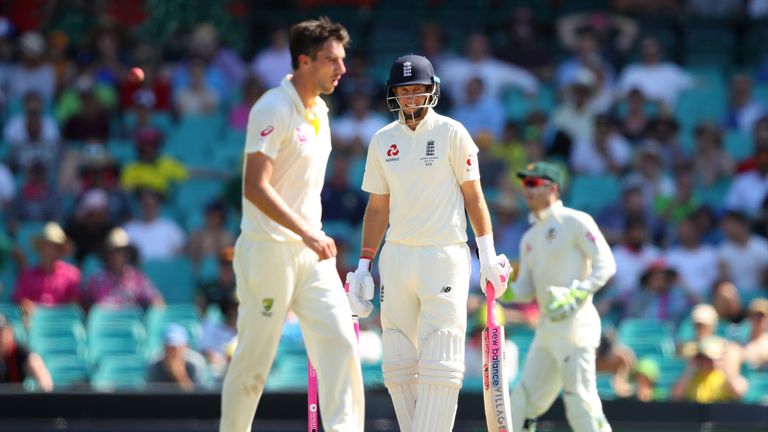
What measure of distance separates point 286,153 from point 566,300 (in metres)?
2.40

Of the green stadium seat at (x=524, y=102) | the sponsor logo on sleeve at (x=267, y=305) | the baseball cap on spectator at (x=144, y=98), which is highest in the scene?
the green stadium seat at (x=524, y=102)

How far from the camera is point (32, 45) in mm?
17438

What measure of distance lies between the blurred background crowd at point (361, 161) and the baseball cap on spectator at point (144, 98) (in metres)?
0.06

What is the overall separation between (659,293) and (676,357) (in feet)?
2.92

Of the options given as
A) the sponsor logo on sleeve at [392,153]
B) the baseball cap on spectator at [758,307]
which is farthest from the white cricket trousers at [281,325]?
the baseball cap on spectator at [758,307]

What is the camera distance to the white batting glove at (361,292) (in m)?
8.47

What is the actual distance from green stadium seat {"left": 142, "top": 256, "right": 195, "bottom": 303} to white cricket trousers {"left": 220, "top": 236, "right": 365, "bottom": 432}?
6.93 meters

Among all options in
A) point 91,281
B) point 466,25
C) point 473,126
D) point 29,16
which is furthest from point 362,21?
point 91,281

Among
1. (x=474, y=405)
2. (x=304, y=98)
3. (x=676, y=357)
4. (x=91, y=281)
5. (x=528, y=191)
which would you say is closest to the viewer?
(x=304, y=98)

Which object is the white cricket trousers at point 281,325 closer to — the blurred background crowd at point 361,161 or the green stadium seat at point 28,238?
the blurred background crowd at point 361,161

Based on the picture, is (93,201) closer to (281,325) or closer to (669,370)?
(669,370)

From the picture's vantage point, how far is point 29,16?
18844 millimetres

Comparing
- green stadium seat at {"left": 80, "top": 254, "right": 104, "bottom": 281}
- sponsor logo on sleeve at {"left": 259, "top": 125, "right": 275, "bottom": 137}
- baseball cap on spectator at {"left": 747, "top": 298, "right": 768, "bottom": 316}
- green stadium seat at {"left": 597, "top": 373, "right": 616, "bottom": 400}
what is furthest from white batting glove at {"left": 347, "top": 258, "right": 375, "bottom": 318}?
green stadium seat at {"left": 80, "top": 254, "right": 104, "bottom": 281}

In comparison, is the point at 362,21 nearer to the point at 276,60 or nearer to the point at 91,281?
the point at 276,60
